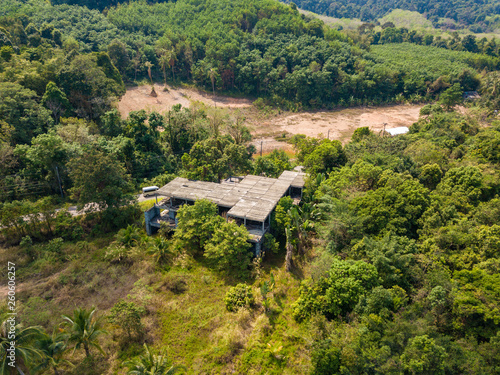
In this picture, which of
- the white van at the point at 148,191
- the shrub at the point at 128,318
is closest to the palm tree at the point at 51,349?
the shrub at the point at 128,318

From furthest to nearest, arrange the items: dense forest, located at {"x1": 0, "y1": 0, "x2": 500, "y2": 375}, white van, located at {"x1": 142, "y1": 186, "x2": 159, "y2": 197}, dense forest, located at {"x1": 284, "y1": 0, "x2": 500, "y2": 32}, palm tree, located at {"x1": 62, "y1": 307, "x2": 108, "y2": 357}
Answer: dense forest, located at {"x1": 284, "y1": 0, "x2": 500, "y2": 32} < white van, located at {"x1": 142, "y1": 186, "x2": 159, "y2": 197} < palm tree, located at {"x1": 62, "y1": 307, "x2": 108, "y2": 357} < dense forest, located at {"x1": 0, "y1": 0, "x2": 500, "y2": 375}

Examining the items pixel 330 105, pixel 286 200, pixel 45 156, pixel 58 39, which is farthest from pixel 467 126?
pixel 58 39

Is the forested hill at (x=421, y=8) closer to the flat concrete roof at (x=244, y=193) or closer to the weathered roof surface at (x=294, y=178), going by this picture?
the weathered roof surface at (x=294, y=178)

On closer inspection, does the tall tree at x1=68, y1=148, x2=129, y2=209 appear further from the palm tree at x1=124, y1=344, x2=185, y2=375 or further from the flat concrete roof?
the palm tree at x1=124, y1=344, x2=185, y2=375

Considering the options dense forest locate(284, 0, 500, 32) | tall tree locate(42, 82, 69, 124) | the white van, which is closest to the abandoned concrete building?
the white van

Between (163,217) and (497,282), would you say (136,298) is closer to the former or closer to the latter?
(163,217)

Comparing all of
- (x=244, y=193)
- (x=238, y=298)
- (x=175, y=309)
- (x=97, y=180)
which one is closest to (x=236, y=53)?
(x=244, y=193)

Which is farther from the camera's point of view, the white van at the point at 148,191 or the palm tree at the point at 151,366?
the white van at the point at 148,191
